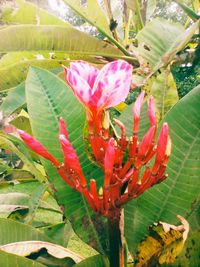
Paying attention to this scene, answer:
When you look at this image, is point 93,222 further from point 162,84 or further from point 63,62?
point 63,62

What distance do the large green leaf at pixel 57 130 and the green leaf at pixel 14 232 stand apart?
0.21 feet

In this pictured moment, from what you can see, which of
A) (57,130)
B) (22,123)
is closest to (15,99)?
(22,123)

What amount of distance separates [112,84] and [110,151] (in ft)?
0.30

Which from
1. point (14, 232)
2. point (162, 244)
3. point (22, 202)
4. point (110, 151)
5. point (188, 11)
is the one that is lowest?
point (22, 202)

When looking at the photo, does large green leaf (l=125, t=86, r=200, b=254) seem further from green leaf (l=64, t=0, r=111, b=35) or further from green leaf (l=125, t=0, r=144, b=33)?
green leaf (l=125, t=0, r=144, b=33)

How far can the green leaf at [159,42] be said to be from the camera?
37.3 inches

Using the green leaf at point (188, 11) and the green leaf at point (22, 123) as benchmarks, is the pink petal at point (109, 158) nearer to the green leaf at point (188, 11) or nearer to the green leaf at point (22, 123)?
the green leaf at point (188, 11)

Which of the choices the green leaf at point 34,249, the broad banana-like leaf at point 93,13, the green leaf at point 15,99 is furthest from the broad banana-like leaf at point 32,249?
the broad banana-like leaf at point 93,13

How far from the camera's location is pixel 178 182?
0.70 m

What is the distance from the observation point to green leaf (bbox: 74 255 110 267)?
2.21 feet

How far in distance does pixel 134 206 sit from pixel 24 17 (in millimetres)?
654

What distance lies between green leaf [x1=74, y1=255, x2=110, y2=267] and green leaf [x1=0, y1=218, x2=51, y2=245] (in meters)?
0.10

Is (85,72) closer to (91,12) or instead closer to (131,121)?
(131,121)

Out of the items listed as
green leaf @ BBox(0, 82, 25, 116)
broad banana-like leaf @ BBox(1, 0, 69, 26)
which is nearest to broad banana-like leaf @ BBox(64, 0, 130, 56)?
broad banana-like leaf @ BBox(1, 0, 69, 26)
